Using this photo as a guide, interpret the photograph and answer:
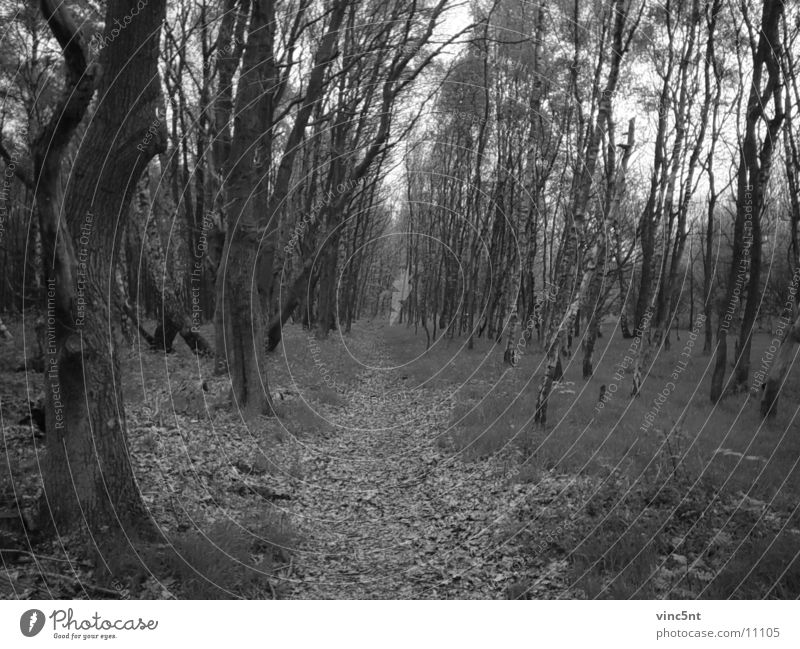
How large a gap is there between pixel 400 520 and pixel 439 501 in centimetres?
90

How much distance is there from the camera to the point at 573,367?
20.0m

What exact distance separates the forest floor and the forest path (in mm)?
28

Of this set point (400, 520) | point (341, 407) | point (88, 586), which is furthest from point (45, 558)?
point (341, 407)

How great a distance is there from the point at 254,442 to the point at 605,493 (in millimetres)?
5531

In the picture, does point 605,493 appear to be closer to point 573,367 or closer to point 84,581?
point 84,581

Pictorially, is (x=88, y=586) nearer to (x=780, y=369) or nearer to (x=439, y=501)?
(x=439, y=501)

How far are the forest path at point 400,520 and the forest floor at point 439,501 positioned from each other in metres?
0.03

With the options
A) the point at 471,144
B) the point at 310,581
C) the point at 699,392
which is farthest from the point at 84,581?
the point at 471,144

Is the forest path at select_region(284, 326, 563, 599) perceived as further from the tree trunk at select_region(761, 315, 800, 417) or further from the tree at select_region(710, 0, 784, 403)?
the tree at select_region(710, 0, 784, 403)

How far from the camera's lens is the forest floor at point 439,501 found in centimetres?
525

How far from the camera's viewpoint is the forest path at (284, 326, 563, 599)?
576 cm

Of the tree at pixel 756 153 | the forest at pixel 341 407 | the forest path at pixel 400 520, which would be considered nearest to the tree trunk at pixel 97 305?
the forest at pixel 341 407

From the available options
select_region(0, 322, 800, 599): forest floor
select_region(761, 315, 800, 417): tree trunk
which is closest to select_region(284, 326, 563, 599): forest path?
select_region(0, 322, 800, 599): forest floor

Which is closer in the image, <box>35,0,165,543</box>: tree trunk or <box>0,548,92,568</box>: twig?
<box>0,548,92,568</box>: twig
